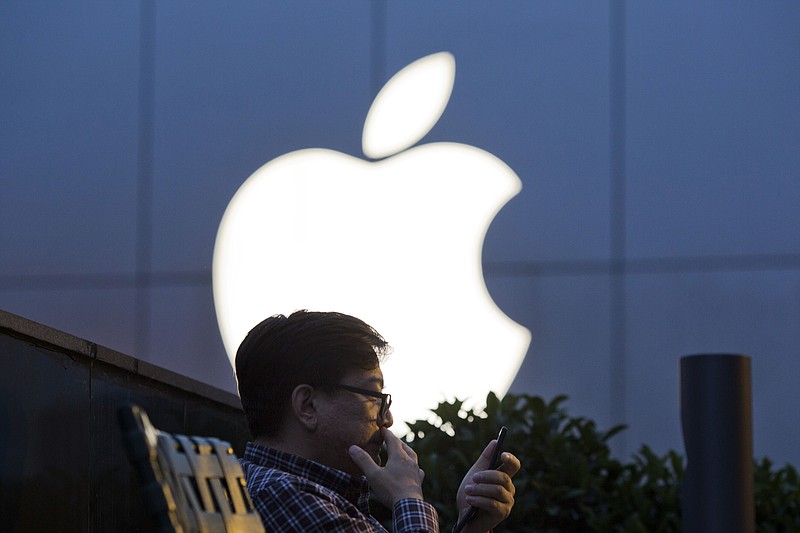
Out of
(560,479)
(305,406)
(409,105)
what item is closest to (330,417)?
(305,406)

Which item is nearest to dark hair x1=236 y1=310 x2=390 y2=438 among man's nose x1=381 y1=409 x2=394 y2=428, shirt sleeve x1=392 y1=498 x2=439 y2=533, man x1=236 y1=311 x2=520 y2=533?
man x1=236 y1=311 x2=520 y2=533

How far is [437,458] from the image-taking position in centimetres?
397

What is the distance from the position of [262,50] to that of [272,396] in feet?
13.6

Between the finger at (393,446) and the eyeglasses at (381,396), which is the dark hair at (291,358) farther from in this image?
the finger at (393,446)

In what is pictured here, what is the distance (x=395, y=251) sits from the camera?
19.1 feet

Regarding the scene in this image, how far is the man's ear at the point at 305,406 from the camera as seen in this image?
232 cm

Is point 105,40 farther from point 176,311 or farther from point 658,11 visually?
point 658,11

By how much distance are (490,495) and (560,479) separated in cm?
174

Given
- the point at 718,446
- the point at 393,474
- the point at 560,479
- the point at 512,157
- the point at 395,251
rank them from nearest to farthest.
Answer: the point at 393,474 < the point at 718,446 < the point at 560,479 < the point at 395,251 < the point at 512,157

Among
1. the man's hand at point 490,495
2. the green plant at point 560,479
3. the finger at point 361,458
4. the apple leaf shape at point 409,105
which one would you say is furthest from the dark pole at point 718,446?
the apple leaf shape at point 409,105

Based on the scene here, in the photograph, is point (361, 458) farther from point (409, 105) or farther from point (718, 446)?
point (409, 105)

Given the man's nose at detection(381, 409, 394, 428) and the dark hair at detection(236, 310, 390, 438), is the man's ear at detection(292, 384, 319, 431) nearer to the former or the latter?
the dark hair at detection(236, 310, 390, 438)

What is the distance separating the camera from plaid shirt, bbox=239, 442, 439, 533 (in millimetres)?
2094

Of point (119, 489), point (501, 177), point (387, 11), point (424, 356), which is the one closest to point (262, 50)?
point (387, 11)
